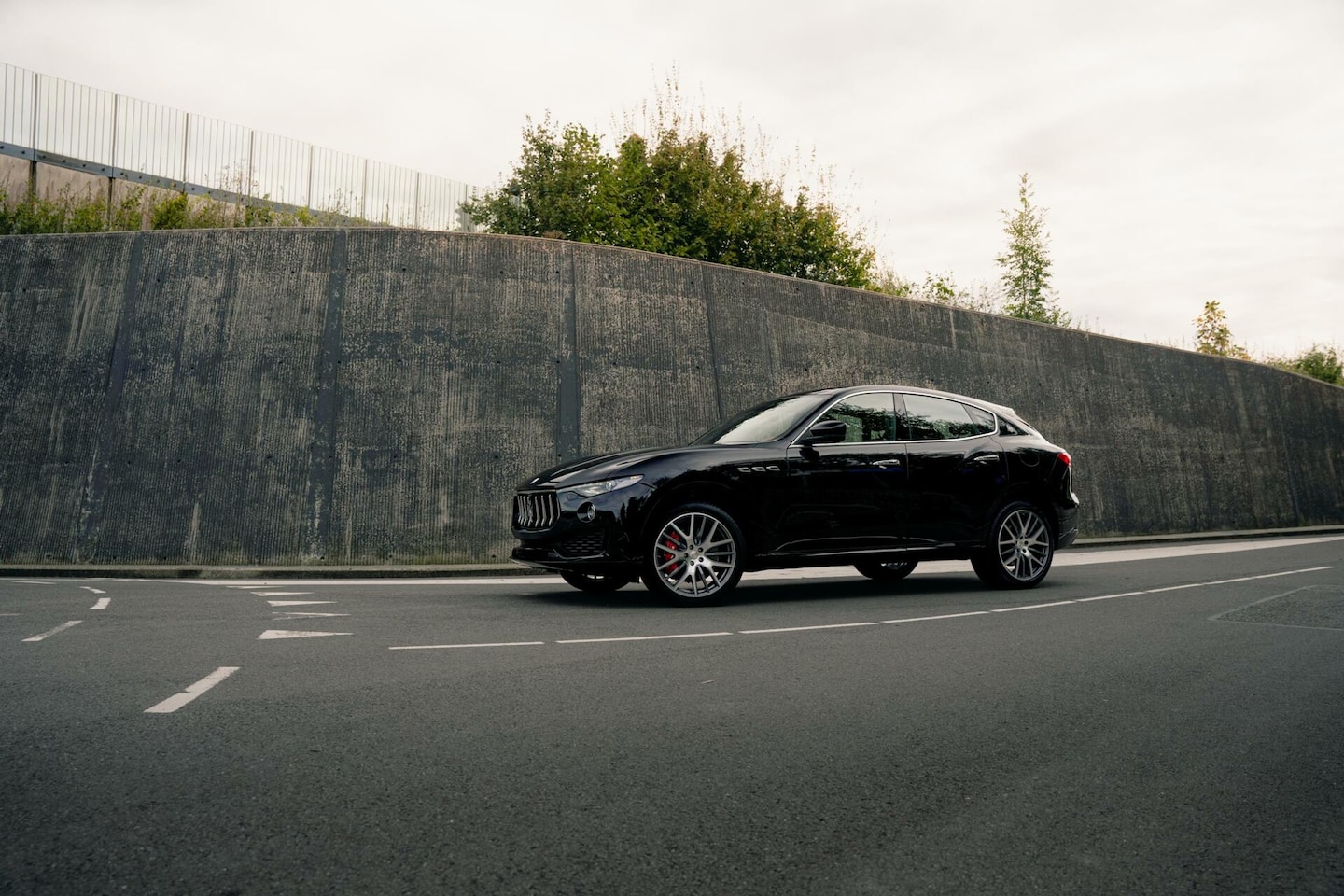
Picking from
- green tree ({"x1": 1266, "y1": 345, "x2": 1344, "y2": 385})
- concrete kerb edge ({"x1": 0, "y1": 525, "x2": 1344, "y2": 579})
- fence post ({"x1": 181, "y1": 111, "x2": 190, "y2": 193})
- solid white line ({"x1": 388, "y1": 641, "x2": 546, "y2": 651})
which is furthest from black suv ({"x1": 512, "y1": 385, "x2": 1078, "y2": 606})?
green tree ({"x1": 1266, "y1": 345, "x2": 1344, "y2": 385})

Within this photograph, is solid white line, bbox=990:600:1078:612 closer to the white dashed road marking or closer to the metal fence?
the white dashed road marking

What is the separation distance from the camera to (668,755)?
3881mm

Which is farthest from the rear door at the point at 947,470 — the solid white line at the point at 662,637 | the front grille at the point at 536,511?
the front grille at the point at 536,511

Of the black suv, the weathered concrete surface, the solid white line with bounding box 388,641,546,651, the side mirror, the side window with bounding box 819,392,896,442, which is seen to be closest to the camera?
the solid white line with bounding box 388,641,546,651

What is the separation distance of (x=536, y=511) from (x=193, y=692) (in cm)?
398

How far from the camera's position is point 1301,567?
40.4 feet

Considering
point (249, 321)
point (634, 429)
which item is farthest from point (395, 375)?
point (634, 429)

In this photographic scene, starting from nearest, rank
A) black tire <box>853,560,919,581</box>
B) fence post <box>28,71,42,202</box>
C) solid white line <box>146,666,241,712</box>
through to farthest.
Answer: solid white line <box>146,666,241,712</box> < black tire <box>853,560,919,581</box> < fence post <box>28,71,42,202</box>

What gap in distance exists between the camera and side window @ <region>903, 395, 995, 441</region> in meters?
9.55

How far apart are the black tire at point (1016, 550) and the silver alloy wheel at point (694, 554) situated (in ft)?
8.87

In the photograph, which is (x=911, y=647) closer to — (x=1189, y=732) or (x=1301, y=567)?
(x=1189, y=732)

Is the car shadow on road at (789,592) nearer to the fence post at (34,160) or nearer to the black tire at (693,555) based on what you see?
the black tire at (693,555)

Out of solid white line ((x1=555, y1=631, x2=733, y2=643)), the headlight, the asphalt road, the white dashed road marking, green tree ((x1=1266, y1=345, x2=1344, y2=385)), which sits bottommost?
the asphalt road

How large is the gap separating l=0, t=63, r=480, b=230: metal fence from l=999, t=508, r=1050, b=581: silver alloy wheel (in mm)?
11865
